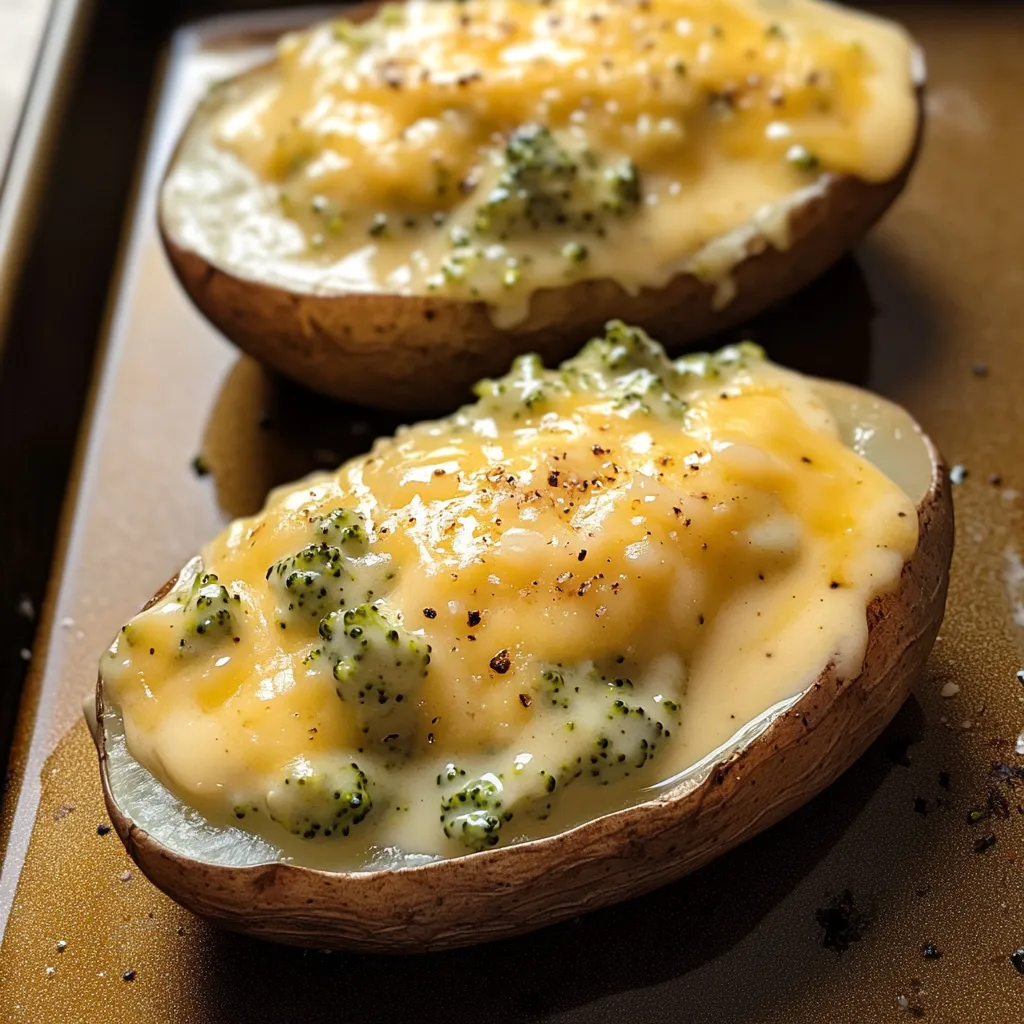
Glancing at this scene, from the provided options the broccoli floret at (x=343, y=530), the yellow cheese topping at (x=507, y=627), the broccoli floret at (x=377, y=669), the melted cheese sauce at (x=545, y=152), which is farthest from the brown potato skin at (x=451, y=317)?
the broccoli floret at (x=377, y=669)

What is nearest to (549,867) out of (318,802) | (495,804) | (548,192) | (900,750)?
(495,804)

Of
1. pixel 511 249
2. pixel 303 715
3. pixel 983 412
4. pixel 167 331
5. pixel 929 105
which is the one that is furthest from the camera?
pixel 929 105

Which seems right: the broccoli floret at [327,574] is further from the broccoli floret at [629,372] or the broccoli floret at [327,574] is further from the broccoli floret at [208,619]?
the broccoli floret at [629,372]

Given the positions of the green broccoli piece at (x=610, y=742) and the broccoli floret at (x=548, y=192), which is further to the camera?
the broccoli floret at (x=548, y=192)

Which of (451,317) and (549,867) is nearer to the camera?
(549,867)

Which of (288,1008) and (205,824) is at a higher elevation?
(205,824)

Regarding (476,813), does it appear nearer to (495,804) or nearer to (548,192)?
(495,804)

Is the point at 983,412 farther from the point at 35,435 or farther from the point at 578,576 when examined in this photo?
the point at 35,435

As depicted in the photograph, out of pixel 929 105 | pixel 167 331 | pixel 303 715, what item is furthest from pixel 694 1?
pixel 303 715
